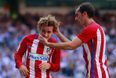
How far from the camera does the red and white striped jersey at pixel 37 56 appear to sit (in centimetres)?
924

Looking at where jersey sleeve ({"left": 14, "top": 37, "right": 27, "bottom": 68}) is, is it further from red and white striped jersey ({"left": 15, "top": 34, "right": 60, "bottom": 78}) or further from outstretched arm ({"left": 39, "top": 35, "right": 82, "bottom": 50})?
outstretched arm ({"left": 39, "top": 35, "right": 82, "bottom": 50})

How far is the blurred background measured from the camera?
17562 mm

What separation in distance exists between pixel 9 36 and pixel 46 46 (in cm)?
1158

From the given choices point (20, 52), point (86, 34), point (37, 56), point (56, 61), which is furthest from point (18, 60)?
point (86, 34)

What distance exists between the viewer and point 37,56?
9258 mm

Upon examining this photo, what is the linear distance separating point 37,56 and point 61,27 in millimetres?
12499

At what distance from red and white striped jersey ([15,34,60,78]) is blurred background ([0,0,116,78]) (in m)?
1.18

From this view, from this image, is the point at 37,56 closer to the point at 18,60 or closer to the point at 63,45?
the point at 18,60

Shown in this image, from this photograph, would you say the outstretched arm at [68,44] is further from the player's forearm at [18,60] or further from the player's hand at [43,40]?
the player's forearm at [18,60]

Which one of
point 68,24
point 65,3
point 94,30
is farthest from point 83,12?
point 65,3

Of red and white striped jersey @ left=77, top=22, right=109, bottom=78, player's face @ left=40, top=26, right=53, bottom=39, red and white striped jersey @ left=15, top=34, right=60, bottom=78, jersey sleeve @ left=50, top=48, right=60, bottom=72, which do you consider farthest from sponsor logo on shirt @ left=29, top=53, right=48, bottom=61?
red and white striped jersey @ left=77, top=22, right=109, bottom=78

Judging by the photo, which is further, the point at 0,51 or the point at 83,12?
the point at 0,51

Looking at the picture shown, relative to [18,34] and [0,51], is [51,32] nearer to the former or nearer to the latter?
[0,51]

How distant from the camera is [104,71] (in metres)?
8.91
